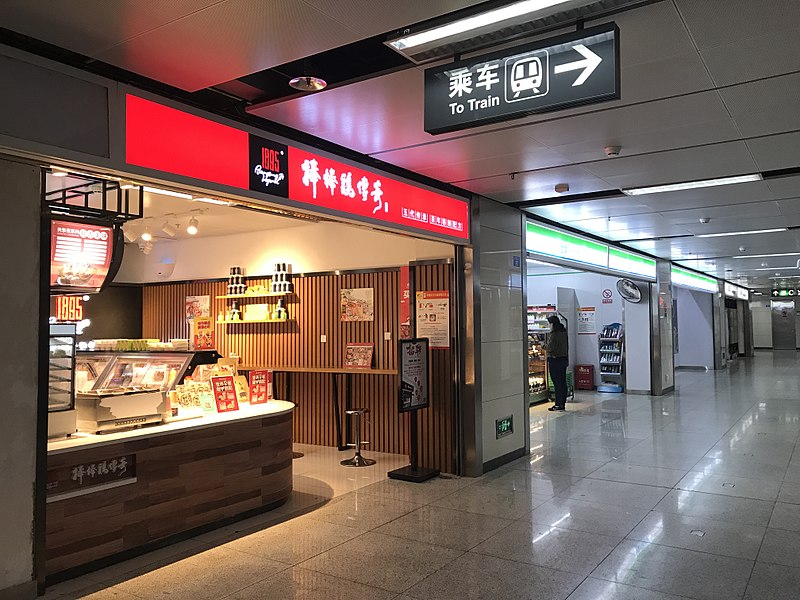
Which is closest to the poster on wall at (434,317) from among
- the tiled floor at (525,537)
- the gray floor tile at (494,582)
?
the tiled floor at (525,537)

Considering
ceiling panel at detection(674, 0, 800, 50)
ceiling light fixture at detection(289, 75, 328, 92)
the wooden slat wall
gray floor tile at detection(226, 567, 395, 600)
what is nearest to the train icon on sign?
ceiling panel at detection(674, 0, 800, 50)

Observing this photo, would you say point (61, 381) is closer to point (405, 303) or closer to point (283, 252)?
point (405, 303)

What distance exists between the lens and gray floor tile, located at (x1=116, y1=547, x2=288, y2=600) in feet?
12.0

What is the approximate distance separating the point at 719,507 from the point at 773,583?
157cm

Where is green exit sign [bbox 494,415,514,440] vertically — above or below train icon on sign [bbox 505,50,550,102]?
below

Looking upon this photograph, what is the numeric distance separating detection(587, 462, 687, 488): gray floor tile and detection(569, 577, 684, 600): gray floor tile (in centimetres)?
251

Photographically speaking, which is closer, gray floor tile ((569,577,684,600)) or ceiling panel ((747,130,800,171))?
gray floor tile ((569,577,684,600))

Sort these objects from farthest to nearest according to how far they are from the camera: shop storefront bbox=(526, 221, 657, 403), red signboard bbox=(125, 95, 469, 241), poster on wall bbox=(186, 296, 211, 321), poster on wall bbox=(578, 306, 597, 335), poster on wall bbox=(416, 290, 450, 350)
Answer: poster on wall bbox=(578, 306, 597, 335)
shop storefront bbox=(526, 221, 657, 403)
poster on wall bbox=(186, 296, 211, 321)
poster on wall bbox=(416, 290, 450, 350)
red signboard bbox=(125, 95, 469, 241)

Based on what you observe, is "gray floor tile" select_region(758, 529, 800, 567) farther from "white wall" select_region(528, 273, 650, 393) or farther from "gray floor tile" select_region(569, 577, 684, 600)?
"white wall" select_region(528, 273, 650, 393)

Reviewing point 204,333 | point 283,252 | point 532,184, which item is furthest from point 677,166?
point 204,333

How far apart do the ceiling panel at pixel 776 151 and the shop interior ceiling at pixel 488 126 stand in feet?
0.07

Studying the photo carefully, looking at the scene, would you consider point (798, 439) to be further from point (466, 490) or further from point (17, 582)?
point (17, 582)

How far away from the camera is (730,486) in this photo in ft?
19.2

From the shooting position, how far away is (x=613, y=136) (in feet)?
14.8
